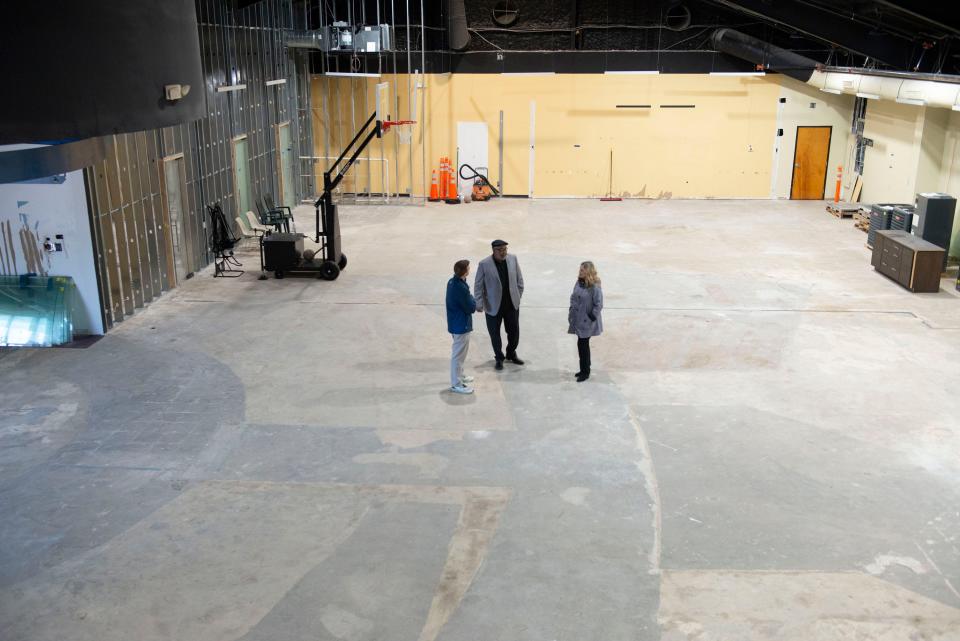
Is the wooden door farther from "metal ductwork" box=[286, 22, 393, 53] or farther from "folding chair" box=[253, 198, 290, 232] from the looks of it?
"folding chair" box=[253, 198, 290, 232]

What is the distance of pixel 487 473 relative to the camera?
8977 millimetres

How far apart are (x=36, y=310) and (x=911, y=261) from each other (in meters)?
14.4

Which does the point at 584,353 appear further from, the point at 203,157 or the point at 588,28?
the point at 588,28

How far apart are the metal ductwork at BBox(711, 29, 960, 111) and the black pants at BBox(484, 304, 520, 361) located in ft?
31.1

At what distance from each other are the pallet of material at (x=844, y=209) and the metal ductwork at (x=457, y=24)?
10.6 metres

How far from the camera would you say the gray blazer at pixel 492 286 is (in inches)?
451

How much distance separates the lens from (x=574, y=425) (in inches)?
399

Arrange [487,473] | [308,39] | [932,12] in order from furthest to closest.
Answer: [308,39] → [932,12] → [487,473]

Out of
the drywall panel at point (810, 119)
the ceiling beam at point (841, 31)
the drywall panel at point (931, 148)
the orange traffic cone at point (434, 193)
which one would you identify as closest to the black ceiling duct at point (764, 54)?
the drywall panel at point (810, 119)

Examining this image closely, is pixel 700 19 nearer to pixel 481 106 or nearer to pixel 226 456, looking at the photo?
pixel 481 106

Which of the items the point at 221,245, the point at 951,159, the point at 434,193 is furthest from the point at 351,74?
the point at 951,159

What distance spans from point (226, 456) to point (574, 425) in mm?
3853

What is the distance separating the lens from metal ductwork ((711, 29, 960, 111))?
16266mm

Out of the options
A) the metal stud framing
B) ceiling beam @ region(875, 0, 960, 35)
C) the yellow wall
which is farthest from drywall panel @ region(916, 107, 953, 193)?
the metal stud framing
